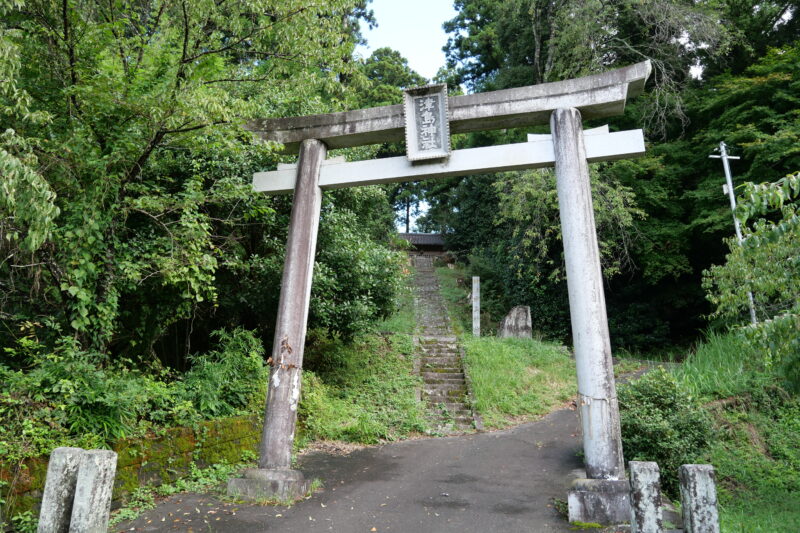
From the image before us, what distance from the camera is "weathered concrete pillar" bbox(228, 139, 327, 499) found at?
5.14 metres

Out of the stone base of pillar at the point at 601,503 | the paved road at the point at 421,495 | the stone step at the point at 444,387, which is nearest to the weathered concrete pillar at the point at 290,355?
the paved road at the point at 421,495

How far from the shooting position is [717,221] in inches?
502

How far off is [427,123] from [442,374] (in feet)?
23.3

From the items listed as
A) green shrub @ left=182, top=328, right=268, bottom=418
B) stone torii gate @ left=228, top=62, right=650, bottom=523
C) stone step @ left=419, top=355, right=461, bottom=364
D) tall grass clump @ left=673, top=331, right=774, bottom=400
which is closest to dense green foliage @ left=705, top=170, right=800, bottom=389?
stone torii gate @ left=228, top=62, right=650, bottom=523

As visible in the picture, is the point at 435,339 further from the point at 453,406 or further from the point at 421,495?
the point at 421,495

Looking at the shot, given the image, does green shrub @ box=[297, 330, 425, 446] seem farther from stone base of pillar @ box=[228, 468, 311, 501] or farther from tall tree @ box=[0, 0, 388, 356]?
tall tree @ box=[0, 0, 388, 356]

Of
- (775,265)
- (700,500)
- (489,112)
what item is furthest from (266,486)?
(775,265)

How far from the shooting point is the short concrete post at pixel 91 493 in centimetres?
274

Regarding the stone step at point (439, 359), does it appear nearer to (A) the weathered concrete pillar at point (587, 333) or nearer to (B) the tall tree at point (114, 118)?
(B) the tall tree at point (114, 118)

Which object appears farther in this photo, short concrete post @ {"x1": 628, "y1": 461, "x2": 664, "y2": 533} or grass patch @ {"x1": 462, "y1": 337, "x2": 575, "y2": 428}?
grass patch @ {"x1": 462, "y1": 337, "x2": 575, "y2": 428}

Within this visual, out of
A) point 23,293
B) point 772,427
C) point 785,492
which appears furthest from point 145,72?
point 772,427

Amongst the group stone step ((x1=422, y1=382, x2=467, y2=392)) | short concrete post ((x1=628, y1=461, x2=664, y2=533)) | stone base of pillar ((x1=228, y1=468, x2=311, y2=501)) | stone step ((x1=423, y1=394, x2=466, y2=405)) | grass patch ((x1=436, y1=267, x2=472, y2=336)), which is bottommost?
stone base of pillar ((x1=228, y1=468, x2=311, y2=501))

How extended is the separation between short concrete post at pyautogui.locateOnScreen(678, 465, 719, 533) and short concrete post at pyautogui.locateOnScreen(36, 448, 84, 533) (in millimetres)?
3507

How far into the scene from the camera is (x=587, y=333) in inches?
192
